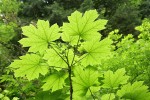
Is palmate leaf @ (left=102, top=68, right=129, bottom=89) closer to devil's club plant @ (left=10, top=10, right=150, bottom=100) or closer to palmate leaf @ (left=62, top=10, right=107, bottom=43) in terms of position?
devil's club plant @ (left=10, top=10, right=150, bottom=100)

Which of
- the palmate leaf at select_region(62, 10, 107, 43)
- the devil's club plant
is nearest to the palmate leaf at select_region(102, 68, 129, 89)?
the devil's club plant

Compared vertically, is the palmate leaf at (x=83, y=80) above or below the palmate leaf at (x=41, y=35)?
below

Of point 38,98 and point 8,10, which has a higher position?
point 8,10

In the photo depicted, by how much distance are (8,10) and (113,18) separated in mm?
7143

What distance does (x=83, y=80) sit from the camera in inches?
40.7

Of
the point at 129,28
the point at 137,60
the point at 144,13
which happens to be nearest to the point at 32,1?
the point at 129,28

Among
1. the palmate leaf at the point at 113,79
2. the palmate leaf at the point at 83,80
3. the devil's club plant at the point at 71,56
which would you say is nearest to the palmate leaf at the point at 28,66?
the devil's club plant at the point at 71,56

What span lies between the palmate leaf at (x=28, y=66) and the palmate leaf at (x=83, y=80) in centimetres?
15

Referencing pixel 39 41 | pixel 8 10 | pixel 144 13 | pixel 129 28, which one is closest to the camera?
pixel 39 41

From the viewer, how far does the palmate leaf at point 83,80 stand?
1.03 m

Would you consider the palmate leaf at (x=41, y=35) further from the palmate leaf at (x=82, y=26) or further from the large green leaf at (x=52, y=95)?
the large green leaf at (x=52, y=95)

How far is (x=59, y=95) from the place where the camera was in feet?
3.54

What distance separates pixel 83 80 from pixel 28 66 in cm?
24

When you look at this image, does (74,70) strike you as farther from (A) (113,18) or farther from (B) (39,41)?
(A) (113,18)
